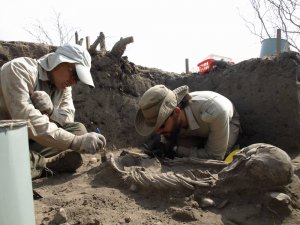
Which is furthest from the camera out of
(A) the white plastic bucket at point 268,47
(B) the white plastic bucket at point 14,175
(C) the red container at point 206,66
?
(A) the white plastic bucket at point 268,47

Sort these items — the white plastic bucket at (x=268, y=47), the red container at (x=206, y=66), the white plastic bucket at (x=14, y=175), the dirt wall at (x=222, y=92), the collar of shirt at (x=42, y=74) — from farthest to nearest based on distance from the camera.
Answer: the white plastic bucket at (x=268, y=47) → the red container at (x=206, y=66) → the dirt wall at (x=222, y=92) → the collar of shirt at (x=42, y=74) → the white plastic bucket at (x=14, y=175)

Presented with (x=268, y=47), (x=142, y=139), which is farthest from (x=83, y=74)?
(x=268, y=47)

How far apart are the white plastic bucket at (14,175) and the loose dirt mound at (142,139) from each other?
0.52 meters

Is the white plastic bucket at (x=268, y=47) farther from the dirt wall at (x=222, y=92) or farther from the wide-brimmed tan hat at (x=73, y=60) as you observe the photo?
the wide-brimmed tan hat at (x=73, y=60)

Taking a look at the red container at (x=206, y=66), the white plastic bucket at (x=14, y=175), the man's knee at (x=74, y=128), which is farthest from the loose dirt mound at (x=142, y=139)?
the white plastic bucket at (x=14, y=175)

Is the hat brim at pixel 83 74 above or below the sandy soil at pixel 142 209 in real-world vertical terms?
above

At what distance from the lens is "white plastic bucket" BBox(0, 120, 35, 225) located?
1.29 m

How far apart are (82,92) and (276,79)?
2.20 meters

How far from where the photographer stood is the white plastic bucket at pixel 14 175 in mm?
1288

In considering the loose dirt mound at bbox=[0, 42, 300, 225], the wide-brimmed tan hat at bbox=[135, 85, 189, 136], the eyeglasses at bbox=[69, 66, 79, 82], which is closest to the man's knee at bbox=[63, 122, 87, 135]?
the loose dirt mound at bbox=[0, 42, 300, 225]

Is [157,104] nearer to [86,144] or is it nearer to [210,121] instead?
[210,121]

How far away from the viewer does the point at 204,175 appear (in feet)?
7.26

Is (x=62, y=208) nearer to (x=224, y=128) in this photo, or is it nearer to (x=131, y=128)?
(x=224, y=128)

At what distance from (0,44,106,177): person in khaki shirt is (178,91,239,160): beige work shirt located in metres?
0.84
